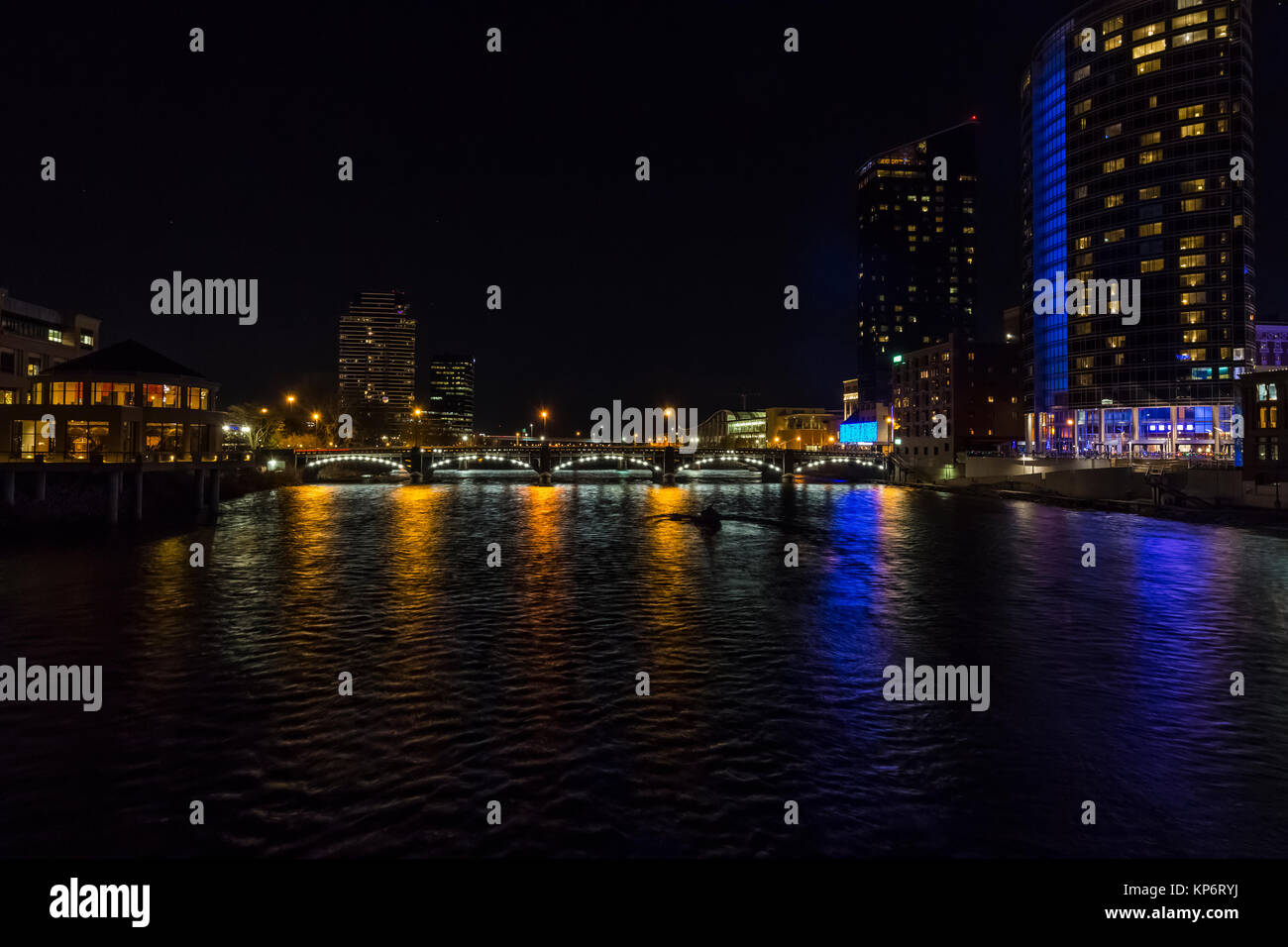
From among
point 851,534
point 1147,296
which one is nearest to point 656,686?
point 851,534

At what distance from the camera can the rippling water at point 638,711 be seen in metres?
13.7

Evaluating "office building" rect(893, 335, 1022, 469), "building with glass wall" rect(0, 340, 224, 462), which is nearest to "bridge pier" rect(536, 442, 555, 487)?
"building with glass wall" rect(0, 340, 224, 462)

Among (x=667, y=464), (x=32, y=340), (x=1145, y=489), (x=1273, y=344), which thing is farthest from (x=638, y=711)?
(x=1273, y=344)

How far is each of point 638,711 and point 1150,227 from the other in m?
157

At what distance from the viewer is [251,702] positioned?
20781 mm

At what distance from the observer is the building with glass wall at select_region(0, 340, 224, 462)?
66938 mm

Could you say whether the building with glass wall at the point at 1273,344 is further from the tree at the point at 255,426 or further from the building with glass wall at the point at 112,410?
the tree at the point at 255,426

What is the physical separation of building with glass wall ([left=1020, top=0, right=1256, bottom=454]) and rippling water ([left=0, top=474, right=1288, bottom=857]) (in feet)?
333

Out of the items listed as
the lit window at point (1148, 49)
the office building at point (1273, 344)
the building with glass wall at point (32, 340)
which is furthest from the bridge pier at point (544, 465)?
the office building at point (1273, 344)

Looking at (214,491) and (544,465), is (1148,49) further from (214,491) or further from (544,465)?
(214,491)

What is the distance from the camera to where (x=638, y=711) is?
20.2 m

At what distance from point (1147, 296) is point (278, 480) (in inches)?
6338

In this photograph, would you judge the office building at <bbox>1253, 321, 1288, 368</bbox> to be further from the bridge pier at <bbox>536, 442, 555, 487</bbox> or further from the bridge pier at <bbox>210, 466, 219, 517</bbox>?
the bridge pier at <bbox>210, 466, 219, 517</bbox>
